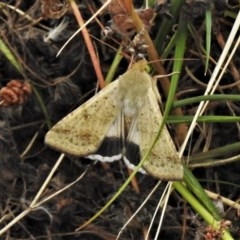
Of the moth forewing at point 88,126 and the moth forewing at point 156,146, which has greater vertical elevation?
the moth forewing at point 88,126

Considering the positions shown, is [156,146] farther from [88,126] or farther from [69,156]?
[69,156]

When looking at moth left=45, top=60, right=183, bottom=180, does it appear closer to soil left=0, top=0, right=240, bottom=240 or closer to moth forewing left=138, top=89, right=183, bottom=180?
moth forewing left=138, top=89, right=183, bottom=180

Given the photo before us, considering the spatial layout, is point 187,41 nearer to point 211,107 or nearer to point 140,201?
point 211,107

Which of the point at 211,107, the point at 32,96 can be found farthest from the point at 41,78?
the point at 211,107

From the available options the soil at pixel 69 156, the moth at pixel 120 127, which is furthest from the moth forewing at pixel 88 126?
the soil at pixel 69 156

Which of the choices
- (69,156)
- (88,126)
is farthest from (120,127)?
(69,156)

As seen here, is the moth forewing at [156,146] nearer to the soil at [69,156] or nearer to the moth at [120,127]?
the moth at [120,127]

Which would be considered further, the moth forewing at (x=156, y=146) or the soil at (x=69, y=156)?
the soil at (x=69, y=156)
